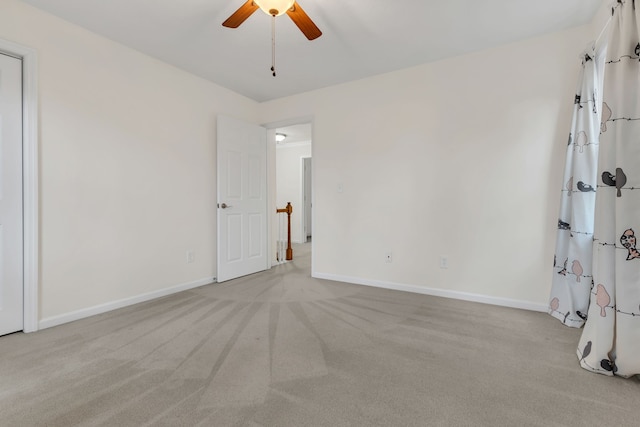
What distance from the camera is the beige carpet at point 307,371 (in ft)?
4.36

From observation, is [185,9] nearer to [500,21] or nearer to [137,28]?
[137,28]

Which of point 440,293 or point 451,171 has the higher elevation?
point 451,171

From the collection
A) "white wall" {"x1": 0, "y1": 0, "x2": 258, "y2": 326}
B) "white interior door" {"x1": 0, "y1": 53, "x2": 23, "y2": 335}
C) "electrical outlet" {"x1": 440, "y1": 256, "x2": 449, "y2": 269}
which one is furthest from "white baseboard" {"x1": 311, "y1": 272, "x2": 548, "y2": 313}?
"white interior door" {"x1": 0, "y1": 53, "x2": 23, "y2": 335}

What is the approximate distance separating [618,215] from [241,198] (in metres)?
3.49

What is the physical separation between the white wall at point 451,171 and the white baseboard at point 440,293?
1 centimetres

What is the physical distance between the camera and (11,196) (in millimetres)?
2113

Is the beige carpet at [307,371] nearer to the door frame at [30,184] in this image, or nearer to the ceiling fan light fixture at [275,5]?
the door frame at [30,184]

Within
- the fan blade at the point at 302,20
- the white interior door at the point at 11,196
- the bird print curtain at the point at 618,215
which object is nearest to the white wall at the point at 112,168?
the white interior door at the point at 11,196

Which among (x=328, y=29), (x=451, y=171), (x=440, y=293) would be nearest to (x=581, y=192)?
(x=451, y=171)

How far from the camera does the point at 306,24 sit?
191 centimetres

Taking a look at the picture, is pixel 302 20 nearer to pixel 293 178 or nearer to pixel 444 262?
pixel 444 262

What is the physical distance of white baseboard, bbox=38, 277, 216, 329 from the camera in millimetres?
2278

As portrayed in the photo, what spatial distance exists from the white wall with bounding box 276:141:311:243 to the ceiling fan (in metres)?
4.92

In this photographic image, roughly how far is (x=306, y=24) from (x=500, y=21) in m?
1.63
